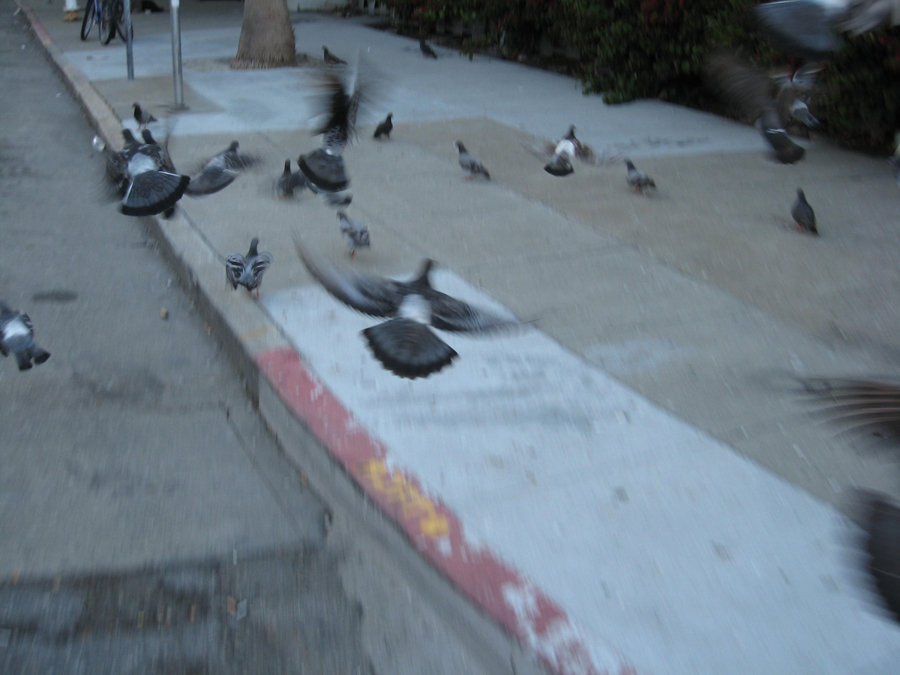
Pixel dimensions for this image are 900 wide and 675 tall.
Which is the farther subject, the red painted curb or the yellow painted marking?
the yellow painted marking

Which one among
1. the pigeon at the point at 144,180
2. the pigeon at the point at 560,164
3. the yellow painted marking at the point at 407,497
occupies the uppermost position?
the pigeon at the point at 144,180

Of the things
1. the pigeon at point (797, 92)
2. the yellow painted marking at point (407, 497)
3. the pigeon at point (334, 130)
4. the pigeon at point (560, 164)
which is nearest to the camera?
the yellow painted marking at point (407, 497)

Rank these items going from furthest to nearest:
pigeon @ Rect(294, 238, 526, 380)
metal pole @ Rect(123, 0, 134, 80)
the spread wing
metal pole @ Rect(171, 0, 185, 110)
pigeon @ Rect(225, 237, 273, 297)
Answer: metal pole @ Rect(123, 0, 134, 80)
metal pole @ Rect(171, 0, 185, 110)
pigeon @ Rect(225, 237, 273, 297)
the spread wing
pigeon @ Rect(294, 238, 526, 380)

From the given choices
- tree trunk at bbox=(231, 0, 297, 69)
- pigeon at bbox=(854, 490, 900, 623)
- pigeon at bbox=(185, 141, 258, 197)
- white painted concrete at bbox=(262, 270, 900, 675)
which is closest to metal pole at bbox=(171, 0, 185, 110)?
tree trunk at bbox=(231, 0, 297, 69)

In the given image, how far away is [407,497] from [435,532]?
0.83 ft

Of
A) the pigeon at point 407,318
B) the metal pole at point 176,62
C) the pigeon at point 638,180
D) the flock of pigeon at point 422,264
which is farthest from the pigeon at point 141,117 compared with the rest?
the pigeon at point 407,318

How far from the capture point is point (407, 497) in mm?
3678

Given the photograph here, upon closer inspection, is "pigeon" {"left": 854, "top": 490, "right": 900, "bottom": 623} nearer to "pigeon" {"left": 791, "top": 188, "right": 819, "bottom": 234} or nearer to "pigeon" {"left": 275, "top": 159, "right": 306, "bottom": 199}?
"pigeon" {"left": 791, "top": 188, "right": 819, "bottom": 234}

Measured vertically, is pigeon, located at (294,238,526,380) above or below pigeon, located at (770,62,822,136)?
below

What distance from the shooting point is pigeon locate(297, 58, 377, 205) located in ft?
20.7

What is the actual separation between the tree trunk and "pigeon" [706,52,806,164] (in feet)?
26.4

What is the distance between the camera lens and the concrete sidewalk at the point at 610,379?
3.17 m

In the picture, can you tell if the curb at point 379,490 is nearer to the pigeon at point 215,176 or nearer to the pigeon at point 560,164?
the pigeon at point 215,176

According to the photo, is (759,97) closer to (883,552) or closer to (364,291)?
(364,291)
